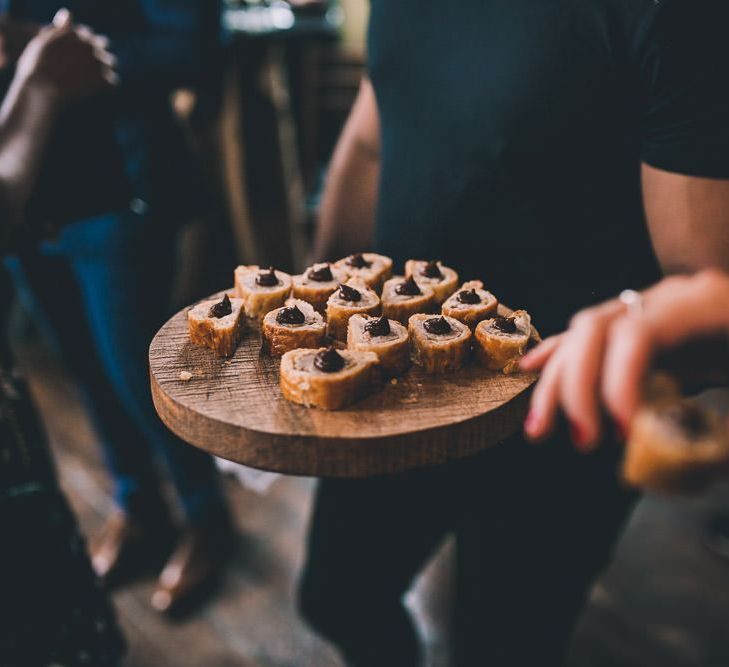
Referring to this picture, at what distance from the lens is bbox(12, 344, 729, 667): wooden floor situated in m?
2.16

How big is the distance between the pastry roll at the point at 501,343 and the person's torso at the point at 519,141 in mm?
250

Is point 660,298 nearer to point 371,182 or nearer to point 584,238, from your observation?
point 584,238

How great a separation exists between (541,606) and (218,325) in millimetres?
1157

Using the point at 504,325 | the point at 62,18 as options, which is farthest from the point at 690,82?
the point at 62,18

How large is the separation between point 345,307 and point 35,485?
3.47 ft

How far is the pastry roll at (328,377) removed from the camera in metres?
0.97

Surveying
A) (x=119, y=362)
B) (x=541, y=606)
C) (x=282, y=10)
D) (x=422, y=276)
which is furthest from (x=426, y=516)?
(x=282, y=10)

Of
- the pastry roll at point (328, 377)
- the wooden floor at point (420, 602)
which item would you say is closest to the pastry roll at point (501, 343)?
the pastry roll at point (328, 377)

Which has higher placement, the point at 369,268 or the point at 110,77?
the point at 110,77

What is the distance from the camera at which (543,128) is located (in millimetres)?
1222

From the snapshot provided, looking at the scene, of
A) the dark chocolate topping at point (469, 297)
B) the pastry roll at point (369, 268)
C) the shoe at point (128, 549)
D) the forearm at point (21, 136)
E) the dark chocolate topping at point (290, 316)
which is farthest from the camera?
the shoe at point (128, 549)

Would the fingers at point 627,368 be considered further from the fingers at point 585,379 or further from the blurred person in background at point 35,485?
the blurred person in background at point 35,485

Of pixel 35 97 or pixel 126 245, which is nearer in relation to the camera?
pixel 35 97

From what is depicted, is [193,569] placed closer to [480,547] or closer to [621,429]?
[480,547]
